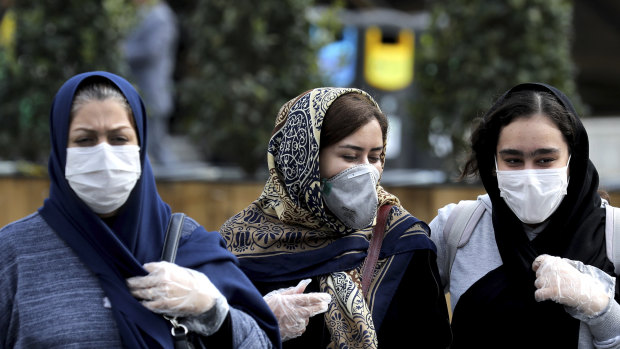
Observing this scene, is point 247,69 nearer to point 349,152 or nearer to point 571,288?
point 349,152

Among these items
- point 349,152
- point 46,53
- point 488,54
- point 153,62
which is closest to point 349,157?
point 349,152

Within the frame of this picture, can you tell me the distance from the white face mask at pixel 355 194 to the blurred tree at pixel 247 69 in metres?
3.75

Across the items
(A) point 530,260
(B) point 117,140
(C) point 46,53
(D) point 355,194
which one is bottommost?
(A) point 530,260

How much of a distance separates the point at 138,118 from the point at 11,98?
4.93 metres

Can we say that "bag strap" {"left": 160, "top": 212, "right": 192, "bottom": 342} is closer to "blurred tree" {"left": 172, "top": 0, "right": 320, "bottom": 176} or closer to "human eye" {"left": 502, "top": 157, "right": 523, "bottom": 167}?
"human eye" {"left": 502, "top": 157, "right": 523, "bottom": 167}

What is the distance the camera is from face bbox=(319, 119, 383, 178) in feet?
9.25

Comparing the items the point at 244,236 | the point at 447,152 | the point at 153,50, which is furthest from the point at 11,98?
the point at 244,236

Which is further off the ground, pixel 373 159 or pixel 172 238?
pixel 373 159

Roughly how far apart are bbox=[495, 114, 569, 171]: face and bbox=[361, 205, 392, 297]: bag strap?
0.47 m

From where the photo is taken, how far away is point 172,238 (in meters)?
2.46

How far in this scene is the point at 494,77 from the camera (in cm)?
612

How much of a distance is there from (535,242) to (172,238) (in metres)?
1.25

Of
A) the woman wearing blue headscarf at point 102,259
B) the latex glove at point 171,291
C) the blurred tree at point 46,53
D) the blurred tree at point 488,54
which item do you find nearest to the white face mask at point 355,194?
the woman wearing blue headscarf at point 102,259

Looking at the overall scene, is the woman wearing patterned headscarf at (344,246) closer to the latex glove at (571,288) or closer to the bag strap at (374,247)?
the bag strap at (374,247)
